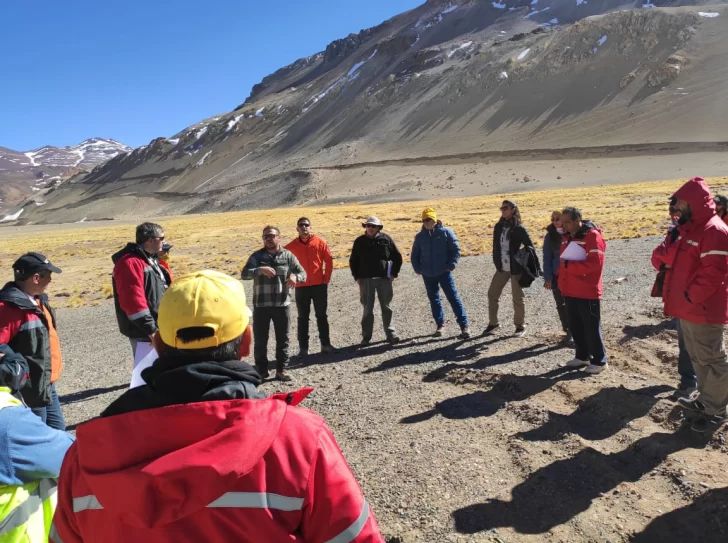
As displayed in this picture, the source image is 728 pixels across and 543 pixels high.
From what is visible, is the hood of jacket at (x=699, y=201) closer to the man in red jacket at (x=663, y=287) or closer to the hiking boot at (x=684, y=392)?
the man in red jacket at (x=663, y=287)

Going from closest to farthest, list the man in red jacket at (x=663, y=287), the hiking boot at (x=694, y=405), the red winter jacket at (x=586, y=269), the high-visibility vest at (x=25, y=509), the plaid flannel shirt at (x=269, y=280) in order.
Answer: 1. the high-visibility vest at (x=25, y=509)
2. the hiking boot at (x=694, y=405)
3. the man in red jacket at (x=663, y=287)
4. the red winter jacket at (x=586, y=269)
5. the plaid flannel shirt at (x=269, y=280)

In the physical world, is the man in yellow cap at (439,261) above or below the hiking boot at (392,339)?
above

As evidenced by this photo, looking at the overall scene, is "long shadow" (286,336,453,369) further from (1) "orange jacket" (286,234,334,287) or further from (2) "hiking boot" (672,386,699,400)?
(2) "hiking boot" (672,386,699,400)

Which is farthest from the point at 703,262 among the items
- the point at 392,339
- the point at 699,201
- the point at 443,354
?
the point at 392,339

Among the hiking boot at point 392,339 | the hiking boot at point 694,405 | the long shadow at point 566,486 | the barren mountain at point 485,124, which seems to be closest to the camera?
the long shadow at point 566,486

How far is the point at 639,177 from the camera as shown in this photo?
56406 mm

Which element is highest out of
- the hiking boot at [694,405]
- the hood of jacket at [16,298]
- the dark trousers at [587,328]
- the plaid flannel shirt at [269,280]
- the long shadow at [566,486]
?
the hood of jacket at [16,298]

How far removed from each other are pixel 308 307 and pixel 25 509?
536cm

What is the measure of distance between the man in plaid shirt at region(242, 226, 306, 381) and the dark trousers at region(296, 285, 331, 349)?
2.68 feet

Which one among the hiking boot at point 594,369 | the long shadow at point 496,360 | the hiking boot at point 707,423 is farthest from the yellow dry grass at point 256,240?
the hiking boot at point 707,423

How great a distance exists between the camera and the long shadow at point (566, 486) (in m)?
3.37

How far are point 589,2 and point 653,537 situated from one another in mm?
163108

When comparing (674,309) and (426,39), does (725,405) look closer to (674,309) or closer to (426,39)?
(674,309)

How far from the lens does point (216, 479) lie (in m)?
1.29
